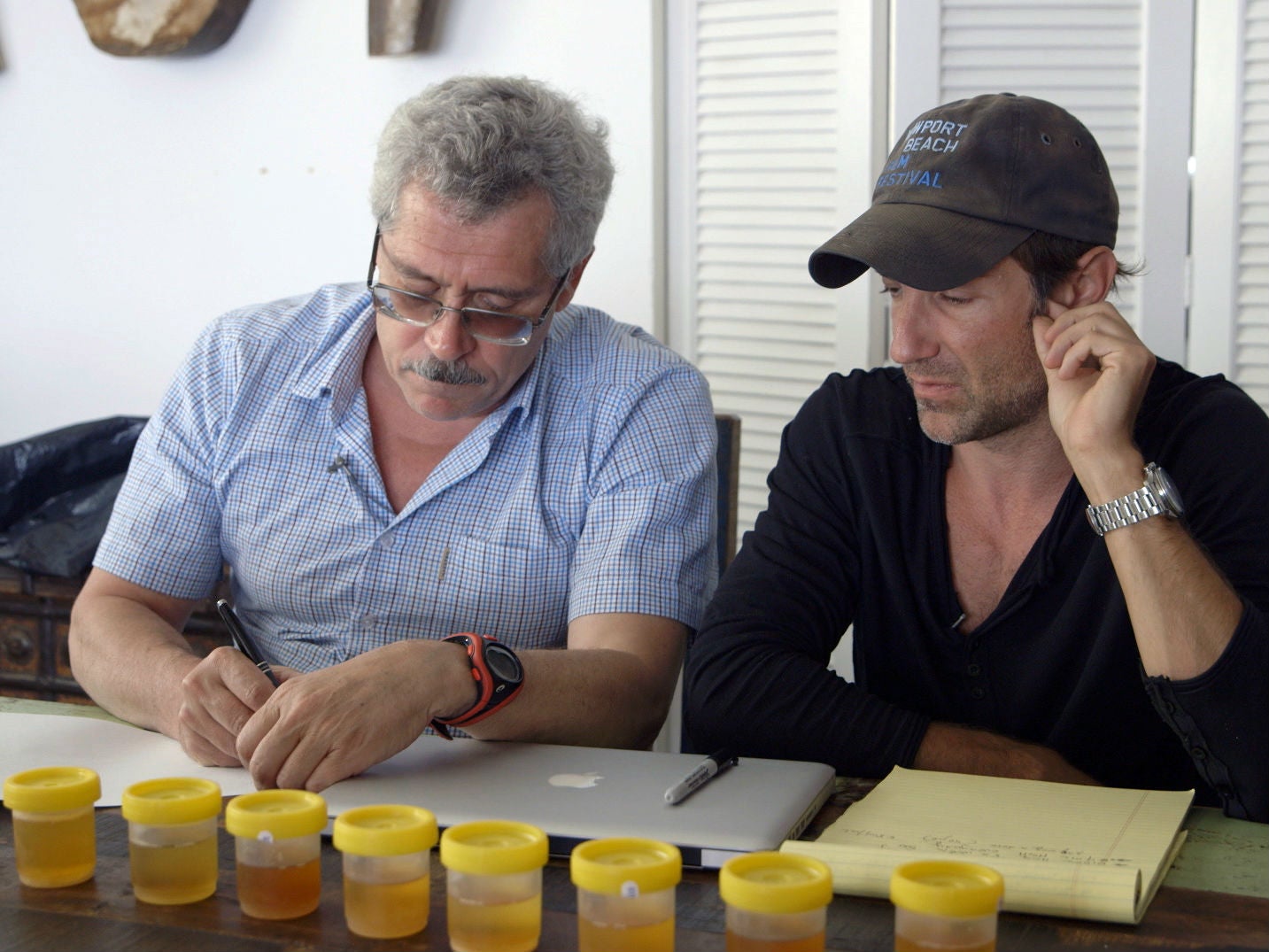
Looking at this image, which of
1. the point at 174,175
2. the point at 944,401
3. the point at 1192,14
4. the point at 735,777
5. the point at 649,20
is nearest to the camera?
the point at 735,777

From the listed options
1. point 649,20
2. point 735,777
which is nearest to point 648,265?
point 649,20

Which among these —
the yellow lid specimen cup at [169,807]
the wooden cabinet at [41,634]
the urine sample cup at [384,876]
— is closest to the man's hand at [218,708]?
the yellow lid specimen cup at [169,807]

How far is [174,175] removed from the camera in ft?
9.15

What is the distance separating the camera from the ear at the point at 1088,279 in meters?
1.49

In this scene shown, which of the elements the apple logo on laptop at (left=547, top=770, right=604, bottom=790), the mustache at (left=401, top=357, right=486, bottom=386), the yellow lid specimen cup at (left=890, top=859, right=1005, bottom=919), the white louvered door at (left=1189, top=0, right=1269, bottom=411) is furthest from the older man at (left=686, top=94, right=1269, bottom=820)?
the white louvered door at (left=1189, top=0, right=1269, bottom=411)

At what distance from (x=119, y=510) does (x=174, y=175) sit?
4.20 ft

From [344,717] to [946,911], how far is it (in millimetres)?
553

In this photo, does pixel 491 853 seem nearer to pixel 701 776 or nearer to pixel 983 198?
pixel 701 776

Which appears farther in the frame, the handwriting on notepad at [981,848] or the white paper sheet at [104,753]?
the white paper sheet at [104,753]

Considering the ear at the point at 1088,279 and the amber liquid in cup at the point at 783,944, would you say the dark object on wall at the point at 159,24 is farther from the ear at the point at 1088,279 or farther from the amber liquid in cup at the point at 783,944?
the amber liquid in cup at the point at 783,944

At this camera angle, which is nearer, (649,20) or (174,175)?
(649,20)

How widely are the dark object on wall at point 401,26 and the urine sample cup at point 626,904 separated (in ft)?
6.53

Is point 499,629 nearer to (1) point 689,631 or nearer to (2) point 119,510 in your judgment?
(1) point 689,631

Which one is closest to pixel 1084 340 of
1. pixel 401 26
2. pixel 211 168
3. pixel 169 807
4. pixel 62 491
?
pixel 169 807
